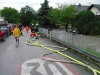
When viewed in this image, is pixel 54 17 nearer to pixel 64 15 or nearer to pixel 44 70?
pixel 64 15

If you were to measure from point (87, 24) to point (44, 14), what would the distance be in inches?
478

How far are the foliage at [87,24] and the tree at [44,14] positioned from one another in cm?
917

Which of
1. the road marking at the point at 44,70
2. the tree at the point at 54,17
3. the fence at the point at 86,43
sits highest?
the tree at the point at 54,17

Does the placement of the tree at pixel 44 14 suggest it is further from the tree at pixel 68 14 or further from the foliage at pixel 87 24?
the foliage at pixel 87 24

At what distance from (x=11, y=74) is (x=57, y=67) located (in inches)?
84.2

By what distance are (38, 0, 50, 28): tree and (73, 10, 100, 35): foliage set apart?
9169mm

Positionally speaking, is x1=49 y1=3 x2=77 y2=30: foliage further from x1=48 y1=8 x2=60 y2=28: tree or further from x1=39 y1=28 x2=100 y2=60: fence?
x1=39 y1=28 x2=100 y2=60: fence

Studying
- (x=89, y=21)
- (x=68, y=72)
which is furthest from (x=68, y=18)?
(x=68, y=72)

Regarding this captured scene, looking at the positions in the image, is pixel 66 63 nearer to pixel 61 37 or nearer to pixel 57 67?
pixel 57 67

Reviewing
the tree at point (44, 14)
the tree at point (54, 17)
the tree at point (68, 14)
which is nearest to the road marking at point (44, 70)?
the tree at point (44, 14)

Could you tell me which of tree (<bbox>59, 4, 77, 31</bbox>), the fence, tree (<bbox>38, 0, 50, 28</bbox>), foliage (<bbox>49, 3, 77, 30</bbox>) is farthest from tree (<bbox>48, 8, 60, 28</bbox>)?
the fence

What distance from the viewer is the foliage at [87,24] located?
37.0 meters

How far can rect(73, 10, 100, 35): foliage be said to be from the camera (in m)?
37.0

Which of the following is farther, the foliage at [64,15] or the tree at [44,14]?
the foliage at [64,15]
